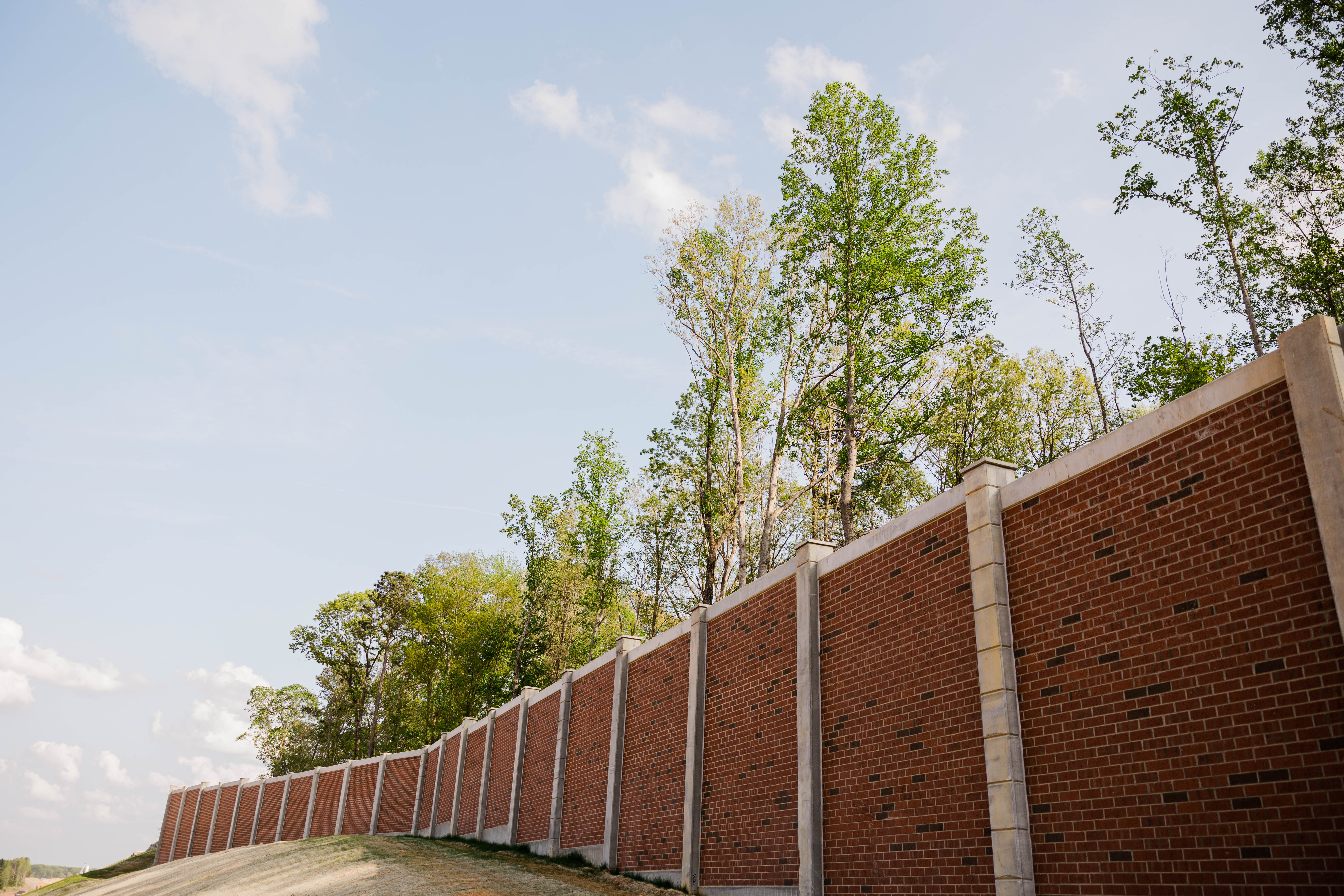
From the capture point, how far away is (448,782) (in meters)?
26.0

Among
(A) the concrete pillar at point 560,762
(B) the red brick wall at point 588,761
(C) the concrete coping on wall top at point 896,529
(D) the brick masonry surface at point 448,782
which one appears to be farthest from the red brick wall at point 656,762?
(D) the brick masonry surface at point 448,782

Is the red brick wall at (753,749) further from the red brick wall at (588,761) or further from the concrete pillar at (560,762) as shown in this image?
the concrete pillar at (560,762)

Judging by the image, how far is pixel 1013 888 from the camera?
7105mm

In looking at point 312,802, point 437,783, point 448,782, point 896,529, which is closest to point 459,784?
point 448,782

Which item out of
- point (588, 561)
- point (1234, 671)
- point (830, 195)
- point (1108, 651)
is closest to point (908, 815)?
point (1108, 651)

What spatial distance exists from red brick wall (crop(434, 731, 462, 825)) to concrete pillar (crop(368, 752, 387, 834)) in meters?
4.59

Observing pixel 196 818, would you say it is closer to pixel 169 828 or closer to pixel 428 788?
pixel 169 828

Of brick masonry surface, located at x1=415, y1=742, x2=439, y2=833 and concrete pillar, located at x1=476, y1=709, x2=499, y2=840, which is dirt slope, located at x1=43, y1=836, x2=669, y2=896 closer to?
concrete pillar, located at x1=476, y1=709, x2=499, y2=840

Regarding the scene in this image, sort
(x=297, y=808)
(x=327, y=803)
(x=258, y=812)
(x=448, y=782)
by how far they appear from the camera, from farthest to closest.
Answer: (x=258, y=812) → (x=297, y=808) → (x=327, y=803) → (x=448, y=782)

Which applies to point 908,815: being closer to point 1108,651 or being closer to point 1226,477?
point 1108,651

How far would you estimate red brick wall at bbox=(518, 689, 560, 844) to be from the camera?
754 inches

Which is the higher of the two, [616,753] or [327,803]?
[616,753]

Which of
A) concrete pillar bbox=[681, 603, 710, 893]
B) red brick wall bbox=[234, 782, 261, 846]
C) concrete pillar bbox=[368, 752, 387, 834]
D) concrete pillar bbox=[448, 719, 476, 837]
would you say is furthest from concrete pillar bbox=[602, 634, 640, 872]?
red brick wall bbox=[234, 782, 261, 846]

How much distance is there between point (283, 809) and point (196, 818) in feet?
42.6
